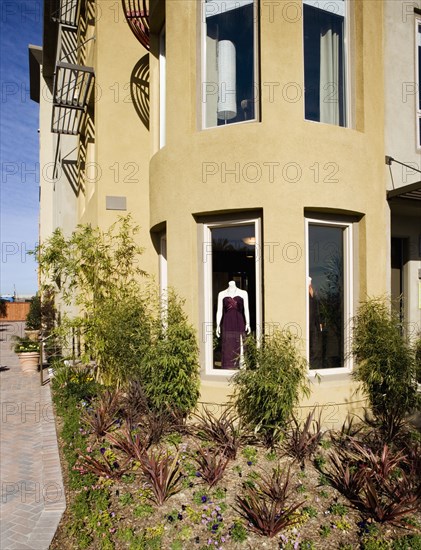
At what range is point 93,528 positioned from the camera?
13.4ft

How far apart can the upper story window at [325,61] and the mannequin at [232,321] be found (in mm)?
2992

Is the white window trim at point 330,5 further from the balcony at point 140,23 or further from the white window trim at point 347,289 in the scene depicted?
the white window trim at point 347,289

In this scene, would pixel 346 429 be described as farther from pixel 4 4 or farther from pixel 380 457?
pixel 4 4

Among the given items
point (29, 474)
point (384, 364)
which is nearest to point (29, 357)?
point (29, 474)

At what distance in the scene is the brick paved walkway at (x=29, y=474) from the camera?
14.4 ft

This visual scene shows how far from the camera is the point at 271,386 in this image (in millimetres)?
5375

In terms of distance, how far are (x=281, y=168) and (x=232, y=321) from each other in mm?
2424

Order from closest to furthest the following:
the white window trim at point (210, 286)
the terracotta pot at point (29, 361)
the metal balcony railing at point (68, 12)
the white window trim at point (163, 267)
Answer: the white window trim at point (210, 286) → the white window trim at point (163, 267) → the metal balcony railing at point (68, 12) → the terracotta pot at point (29, 361)

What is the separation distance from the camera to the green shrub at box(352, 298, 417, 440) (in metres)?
5.98

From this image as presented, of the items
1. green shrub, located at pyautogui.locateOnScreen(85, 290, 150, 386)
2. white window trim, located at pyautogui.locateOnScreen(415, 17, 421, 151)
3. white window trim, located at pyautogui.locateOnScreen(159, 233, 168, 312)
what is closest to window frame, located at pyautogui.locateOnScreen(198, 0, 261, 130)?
white window trim, located at pyautogui.locateOnScreen(159, 233, 168, 312)

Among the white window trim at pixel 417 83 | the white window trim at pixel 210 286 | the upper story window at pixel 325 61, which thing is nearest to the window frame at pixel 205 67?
the upper story window at pixel 325 61

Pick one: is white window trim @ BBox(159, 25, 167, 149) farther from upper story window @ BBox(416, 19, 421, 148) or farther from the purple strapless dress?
upper story window @ BBox(416, 19, 421, 148)

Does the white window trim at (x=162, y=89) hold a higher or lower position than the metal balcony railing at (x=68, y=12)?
lower

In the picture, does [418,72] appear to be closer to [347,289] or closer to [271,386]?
[347,289]
